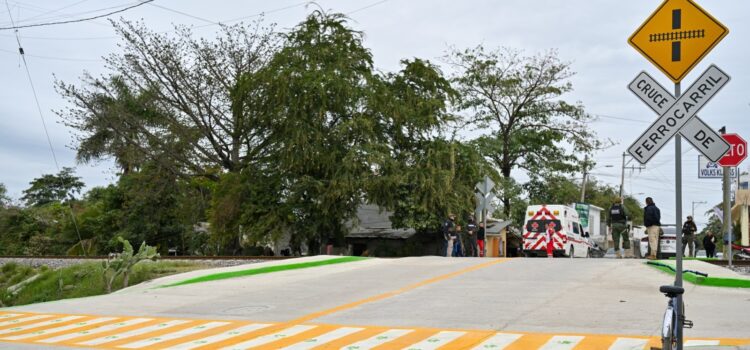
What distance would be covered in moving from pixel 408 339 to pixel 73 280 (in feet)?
60.7

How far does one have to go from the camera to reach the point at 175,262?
25703 mm

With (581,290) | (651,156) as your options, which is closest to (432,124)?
(581,290)

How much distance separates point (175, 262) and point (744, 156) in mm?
17188

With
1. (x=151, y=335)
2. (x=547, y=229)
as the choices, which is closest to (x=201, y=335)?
(x=151, y=335)

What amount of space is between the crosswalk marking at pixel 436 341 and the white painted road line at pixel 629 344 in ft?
6.60

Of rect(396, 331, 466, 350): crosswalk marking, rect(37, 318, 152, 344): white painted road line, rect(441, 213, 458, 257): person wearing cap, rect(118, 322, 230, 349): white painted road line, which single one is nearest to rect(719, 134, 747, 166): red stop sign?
rect(396, 331, 466, 350): crosswalk marking

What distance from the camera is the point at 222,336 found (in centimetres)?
1076

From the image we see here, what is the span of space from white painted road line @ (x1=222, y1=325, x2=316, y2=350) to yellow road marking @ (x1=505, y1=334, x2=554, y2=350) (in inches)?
121

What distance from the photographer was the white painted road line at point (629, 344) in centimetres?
918

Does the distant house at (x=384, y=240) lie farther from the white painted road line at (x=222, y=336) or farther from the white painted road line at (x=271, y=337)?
the white painted road line at (x=271, y=337)

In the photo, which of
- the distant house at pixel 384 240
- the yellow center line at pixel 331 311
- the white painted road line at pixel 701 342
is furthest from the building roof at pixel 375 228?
the white painted road line at pixel 701 342

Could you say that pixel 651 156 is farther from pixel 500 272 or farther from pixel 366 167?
pixel 366 167

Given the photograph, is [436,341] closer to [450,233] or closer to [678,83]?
[678,83]

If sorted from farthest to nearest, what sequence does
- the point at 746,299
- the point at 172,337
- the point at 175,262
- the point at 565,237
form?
the point at 565,237 → the point at 175,262 → the point at 746,299 → the point at 172,337
